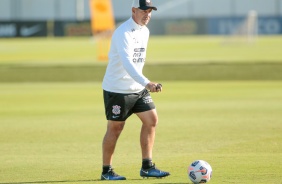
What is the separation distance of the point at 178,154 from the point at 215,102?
770 cm

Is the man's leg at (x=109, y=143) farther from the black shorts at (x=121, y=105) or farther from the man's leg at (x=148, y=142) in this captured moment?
the man's leg at (x=148, y=142)

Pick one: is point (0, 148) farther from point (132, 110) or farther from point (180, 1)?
point (180, 1)

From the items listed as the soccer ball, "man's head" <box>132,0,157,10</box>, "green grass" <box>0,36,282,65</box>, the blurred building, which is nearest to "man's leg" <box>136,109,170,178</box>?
the soccer ball

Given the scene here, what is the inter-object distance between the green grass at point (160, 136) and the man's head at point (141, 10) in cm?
168

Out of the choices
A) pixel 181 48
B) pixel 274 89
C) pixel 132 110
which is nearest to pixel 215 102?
pixel 274 89

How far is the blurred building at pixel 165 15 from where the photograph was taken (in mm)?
55781

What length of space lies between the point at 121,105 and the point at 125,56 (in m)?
0.56

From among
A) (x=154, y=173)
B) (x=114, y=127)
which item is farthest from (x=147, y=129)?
(x=154, y=173)

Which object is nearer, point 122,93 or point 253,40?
point 122,93

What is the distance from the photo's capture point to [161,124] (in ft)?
49.6

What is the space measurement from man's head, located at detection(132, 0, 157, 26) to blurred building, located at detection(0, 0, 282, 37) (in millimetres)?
44761

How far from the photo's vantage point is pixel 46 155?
11336mm

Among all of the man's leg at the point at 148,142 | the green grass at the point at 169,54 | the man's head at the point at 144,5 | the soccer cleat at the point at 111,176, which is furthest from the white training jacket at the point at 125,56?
the green grass at the point at 169,54

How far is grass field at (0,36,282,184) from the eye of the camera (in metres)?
9.97
